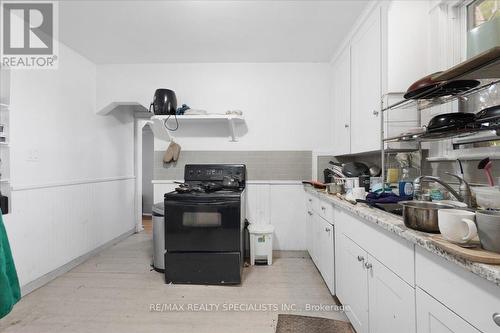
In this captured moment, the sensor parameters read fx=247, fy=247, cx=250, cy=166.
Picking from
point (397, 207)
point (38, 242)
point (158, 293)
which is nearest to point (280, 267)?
point (158, 293)

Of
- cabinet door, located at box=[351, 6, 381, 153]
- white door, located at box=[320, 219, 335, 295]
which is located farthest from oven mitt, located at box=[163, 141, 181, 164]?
cabinet door, located at box=[351, 6, 381, 153]

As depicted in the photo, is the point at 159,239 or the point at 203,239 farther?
the point at 159,239

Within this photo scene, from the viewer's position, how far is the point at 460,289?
702mm

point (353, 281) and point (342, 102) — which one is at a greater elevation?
point (342, 102)

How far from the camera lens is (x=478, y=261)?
0.63m

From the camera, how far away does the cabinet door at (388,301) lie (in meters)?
0.95

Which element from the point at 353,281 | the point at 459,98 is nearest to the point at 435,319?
the point at 353,281

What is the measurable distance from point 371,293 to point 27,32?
127 inches

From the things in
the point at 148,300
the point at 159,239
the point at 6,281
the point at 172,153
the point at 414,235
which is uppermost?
the point at 172,153

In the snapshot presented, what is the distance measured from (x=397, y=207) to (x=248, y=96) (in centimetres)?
211

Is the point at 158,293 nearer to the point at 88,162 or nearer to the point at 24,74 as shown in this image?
the point at 88,162

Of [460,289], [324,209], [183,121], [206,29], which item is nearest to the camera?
[460,289]

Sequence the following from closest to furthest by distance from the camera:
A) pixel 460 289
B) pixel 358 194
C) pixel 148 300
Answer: pixel 460 289 → pixel 358 194 → pixel 148 300

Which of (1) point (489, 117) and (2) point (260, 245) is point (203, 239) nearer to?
(2) point (260, 245)
